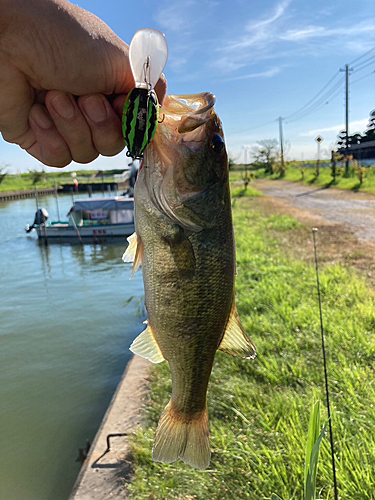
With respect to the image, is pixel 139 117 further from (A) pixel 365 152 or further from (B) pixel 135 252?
(A) pixel 365 152

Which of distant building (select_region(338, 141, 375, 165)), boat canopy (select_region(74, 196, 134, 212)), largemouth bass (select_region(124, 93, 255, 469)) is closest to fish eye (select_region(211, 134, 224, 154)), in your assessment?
largemouth bass (select_region(124, 93, 255, 469))

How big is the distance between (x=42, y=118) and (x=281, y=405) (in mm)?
3123

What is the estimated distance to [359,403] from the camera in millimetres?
3350

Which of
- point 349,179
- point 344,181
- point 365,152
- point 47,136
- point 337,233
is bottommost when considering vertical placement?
point 337,233

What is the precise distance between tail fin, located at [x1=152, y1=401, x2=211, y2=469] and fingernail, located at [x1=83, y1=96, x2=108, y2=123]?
4.41 ft

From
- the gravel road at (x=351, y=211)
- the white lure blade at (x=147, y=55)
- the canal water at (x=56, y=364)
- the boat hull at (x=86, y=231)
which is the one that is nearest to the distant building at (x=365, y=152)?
the gravel road at (x=351, y=211)

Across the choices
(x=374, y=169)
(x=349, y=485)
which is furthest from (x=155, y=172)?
(x=374, y=169)

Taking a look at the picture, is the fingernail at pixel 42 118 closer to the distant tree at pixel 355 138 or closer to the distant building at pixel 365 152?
the distant building at pixel 365 152

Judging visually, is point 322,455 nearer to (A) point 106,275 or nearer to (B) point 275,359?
(B) point 275,359

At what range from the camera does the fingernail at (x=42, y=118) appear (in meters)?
1.80

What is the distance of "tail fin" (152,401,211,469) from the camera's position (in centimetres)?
164

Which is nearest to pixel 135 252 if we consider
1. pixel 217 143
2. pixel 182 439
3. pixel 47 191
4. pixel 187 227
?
pixel 187 227

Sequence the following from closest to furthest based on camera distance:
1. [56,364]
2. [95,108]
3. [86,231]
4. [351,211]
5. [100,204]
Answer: [95,108] < [56,364] < [351,211] < [86,231] < [100,204]

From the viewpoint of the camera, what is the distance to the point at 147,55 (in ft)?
4.00
